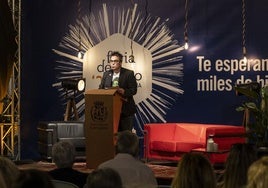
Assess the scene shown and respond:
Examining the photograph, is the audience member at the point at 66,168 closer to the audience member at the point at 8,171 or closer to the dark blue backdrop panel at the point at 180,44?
the audience member at the point at 8,171

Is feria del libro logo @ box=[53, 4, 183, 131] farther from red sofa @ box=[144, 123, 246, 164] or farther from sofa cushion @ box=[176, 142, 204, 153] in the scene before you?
sofa cushion @ box=[176, 142, 204, 153]

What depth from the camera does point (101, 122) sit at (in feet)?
26.0

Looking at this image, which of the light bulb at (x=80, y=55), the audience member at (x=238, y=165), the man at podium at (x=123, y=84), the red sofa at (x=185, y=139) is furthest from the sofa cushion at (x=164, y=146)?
the audience member at (x=238, y=165)

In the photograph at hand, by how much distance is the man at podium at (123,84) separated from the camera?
873cm

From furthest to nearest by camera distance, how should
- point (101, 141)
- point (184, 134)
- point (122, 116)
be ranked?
point (184, 134)
point (122, 116)
point (101, 141)

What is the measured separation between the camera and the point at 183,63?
10469 millimetres

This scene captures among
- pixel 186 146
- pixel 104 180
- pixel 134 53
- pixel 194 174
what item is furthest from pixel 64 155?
pixel 134 53

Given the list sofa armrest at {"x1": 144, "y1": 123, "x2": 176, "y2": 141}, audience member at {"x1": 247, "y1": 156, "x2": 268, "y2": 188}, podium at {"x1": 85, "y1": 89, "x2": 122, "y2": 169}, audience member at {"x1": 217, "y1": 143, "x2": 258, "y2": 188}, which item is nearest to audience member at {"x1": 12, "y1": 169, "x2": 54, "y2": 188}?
audience member at {"x1": 247, "y1": 156, "x2": 268, "y2": 188}

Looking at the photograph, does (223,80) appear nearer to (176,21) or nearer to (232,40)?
(232,40)

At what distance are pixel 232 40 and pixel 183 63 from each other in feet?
3.15

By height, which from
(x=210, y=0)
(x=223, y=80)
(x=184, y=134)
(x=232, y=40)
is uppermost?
(x=210, y=0)

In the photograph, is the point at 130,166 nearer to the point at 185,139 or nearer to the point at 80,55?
the point at 185,139

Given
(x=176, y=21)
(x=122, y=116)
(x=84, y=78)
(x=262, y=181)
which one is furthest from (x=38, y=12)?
(x=262, y=181)

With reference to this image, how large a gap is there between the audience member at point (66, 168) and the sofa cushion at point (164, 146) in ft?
16.3
